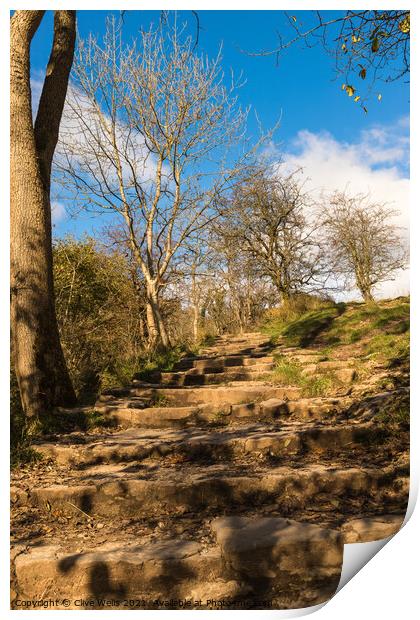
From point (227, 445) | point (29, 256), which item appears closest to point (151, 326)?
point (29, 256)

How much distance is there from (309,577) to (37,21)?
15.2 ft

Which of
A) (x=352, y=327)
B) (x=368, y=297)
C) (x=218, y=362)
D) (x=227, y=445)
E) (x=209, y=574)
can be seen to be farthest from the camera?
(x=368, y=297)

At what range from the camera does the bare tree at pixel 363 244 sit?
623cm

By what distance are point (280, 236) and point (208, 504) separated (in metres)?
10.5

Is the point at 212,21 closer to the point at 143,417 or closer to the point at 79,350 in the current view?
the point at 143,417

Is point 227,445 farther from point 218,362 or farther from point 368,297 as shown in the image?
point 368,297

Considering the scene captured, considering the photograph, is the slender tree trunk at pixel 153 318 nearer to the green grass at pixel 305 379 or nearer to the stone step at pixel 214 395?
the green grass at pixel 305 379

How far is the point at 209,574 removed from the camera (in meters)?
1.94

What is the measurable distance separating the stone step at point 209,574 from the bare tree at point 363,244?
3.99 metres

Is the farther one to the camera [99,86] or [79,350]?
[99,86]

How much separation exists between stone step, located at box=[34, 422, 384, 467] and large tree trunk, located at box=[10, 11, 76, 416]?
69 cm

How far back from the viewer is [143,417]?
4051mm

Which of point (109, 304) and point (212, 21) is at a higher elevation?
point (212, 21)
